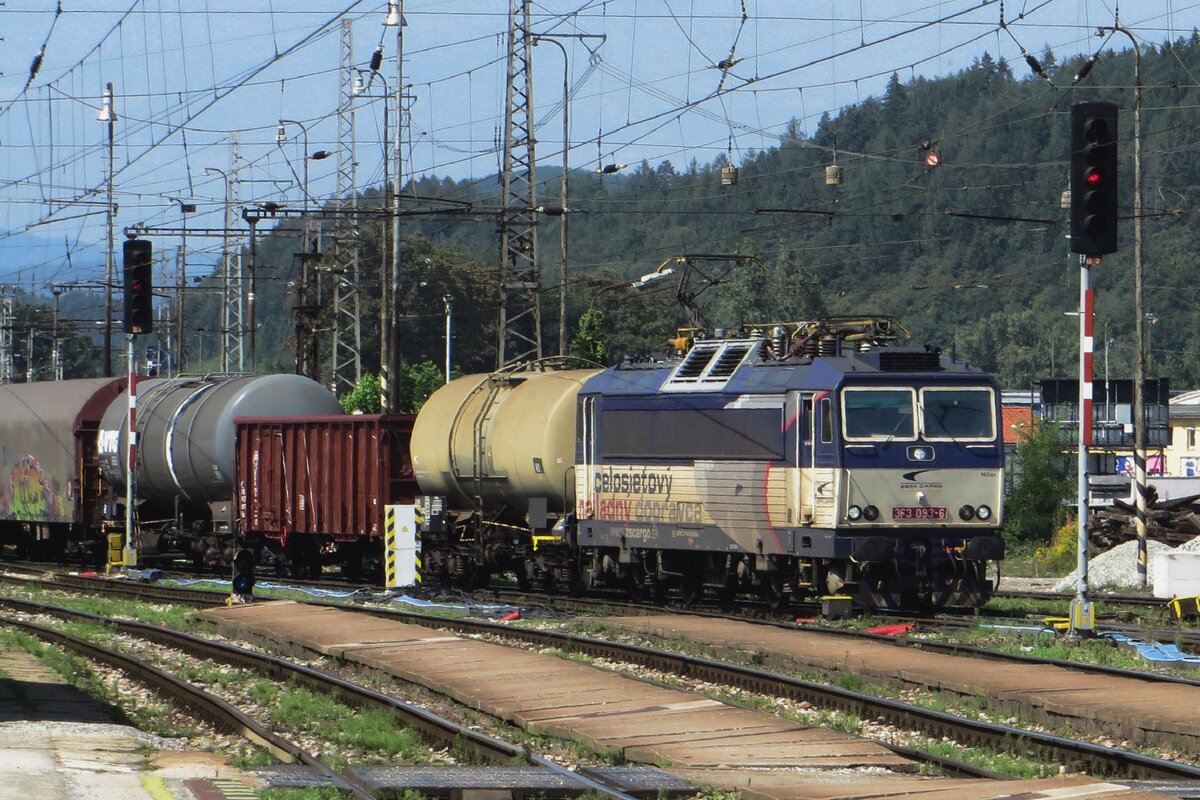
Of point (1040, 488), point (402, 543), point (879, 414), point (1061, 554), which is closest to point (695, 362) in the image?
point (879, 414)

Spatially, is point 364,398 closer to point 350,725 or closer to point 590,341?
point 590,341

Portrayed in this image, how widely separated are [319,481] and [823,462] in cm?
1223

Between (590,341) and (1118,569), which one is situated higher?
(590,341)

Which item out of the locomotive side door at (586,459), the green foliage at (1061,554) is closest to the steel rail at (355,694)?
the locomotive side door at (586,459)

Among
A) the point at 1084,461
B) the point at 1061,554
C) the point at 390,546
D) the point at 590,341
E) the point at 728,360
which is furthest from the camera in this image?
the point at 590,341

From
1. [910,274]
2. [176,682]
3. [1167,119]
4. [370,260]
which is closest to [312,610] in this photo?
[176,682]

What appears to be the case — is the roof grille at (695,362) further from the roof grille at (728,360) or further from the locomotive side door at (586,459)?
the locomotive side door at (586,459)

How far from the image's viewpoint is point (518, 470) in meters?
25.8

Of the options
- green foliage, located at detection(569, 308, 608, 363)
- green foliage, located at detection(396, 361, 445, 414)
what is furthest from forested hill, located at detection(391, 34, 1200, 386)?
green foliage, located at detection(569, 308, 608, 363)

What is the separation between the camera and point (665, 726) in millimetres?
12281

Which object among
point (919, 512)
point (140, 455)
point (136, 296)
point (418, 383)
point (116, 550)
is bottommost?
point (116, 550)

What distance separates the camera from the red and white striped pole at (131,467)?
3131cm

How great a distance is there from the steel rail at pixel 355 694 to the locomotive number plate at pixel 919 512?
7706 mm

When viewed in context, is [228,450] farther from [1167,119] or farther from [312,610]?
[1167,119]
